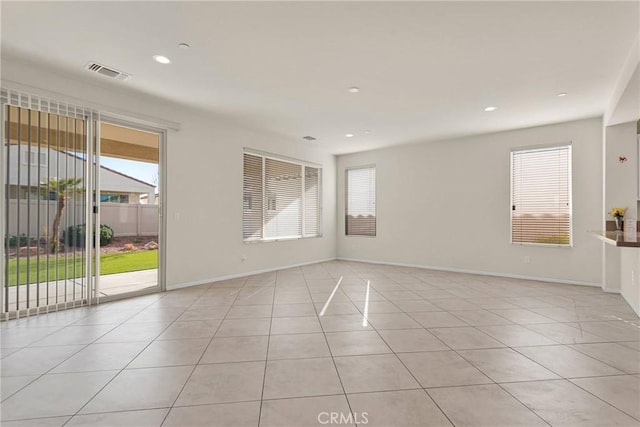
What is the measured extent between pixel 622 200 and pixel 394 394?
476cm

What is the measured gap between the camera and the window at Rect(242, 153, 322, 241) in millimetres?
5855

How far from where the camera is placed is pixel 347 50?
292 centimetres

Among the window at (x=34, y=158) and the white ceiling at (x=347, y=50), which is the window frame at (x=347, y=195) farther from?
the window at (x=34, y=158)

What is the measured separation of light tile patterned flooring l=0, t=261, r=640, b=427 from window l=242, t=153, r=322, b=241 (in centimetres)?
220

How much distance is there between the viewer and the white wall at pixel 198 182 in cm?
399

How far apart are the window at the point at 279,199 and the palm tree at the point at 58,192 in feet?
8.55

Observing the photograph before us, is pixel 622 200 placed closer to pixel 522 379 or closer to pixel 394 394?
pixel 522 379

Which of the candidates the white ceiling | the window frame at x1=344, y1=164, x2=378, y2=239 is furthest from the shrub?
the window frame at x1=344, y1=164, x2=378, y2=239

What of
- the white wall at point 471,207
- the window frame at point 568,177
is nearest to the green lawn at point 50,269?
the white wall at point 471,207

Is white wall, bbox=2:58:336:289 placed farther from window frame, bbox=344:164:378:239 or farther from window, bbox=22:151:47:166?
window frame, bbox=344:164:378:239

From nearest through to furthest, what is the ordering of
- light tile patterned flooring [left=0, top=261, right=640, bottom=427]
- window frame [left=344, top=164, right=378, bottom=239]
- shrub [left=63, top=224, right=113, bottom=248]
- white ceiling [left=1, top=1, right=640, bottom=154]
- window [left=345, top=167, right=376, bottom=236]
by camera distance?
light tile patterned flooring [left=0, top=261, right=640, bottom=427] < white ceiling [left=1, top=1, right=640, bottom=154] < shrub [left=63, top=224, right=113, bottom=248] < window frame [left=344, top=164, right=378, bottom=239] < window [left=345, top=167, right=376, bottom=236]

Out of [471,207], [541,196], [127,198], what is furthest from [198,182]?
[541,196]

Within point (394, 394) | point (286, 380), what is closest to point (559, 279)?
point (394, 394)

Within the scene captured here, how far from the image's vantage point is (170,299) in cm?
408
